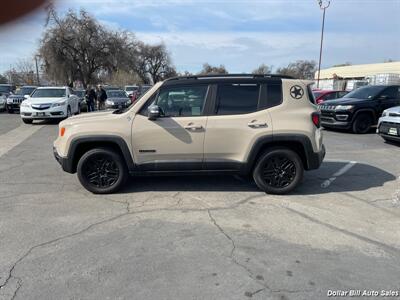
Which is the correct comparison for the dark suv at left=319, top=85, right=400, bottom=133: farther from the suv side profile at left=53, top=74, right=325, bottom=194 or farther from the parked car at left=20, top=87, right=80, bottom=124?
the parked car at left=20, top=87, right=80, bottom=124

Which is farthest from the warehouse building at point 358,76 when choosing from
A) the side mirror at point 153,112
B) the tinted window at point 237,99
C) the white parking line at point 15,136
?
the side mirror at point 153,112

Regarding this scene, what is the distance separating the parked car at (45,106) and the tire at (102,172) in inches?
415

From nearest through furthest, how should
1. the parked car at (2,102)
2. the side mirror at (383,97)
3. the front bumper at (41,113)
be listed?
the side mirror at (383,97) → the front bumper at (41,113) → the parked car at (2,102)

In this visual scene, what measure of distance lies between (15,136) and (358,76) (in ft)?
232

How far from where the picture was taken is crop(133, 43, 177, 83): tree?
80.9 meters

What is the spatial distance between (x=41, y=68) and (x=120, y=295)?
39098mm

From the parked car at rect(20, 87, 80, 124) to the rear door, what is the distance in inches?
448

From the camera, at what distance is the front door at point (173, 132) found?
5.43 metres

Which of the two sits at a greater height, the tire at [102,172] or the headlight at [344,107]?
the headlight at [344,107]

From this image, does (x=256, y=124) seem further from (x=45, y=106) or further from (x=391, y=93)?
(x=45, y=106)

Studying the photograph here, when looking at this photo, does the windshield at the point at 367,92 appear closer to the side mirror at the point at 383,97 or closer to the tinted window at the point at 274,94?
the side mirror at the point at 383,97


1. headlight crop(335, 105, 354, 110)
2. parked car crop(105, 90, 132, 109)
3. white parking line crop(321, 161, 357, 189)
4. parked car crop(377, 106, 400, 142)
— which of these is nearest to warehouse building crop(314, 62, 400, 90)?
parked car crop(105, 90, 132, 109)

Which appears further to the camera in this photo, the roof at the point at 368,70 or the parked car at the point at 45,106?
the roof at the point at 368,70

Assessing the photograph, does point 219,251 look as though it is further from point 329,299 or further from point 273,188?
point 273,188
